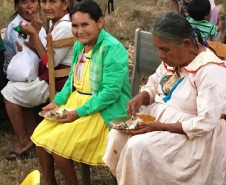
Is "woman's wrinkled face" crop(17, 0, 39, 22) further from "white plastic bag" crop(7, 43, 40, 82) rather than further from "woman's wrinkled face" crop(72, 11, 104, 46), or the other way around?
"woman's wrinkled face" crop(72, 11, 104, 46)

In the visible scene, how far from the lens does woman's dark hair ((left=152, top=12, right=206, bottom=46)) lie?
9.22ft

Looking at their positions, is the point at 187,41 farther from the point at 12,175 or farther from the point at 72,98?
the point at 12,175

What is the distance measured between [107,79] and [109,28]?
239 inches

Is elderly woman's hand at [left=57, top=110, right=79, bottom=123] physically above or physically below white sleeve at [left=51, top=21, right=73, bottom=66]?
below

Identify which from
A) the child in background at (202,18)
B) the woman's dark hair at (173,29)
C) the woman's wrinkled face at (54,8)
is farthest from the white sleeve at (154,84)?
the child in background at (202,18)

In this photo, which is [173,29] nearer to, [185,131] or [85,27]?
[185,131]

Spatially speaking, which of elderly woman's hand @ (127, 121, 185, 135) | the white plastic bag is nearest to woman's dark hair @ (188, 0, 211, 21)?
the white plastic bag

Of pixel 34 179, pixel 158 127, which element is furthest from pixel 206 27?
pixel 34 179

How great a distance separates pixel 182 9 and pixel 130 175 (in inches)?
149

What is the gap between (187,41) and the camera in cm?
285

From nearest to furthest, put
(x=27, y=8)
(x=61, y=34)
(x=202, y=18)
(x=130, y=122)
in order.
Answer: (x=130, y=122) → (x=61, y=34) → (x=27, y=8) → (x=202, y=18)

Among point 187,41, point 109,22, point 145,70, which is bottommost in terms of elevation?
point 109,22

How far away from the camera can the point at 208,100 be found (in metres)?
2.75

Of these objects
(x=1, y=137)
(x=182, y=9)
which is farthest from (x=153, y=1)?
(x=1, y=137)
